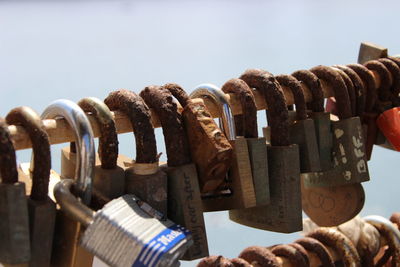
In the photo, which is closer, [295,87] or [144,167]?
[144,167]

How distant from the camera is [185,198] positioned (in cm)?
83

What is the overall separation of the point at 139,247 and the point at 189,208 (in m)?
0.14

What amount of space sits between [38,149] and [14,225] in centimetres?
8

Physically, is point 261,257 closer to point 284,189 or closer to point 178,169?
point 284,189

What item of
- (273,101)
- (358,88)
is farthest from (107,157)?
(358,88)

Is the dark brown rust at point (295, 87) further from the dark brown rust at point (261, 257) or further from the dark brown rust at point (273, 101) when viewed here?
the dark brown rust at point (261, 257)

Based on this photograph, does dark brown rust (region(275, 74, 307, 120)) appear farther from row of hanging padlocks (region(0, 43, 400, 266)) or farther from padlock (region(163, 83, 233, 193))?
padlock (region(163, 83, 233, 193))

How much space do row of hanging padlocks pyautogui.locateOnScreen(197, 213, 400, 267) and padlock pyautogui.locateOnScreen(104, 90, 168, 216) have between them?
11.3 inches

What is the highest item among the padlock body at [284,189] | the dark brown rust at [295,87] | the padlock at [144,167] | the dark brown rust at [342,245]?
the dark brown rust at [295,87]

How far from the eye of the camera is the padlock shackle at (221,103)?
0.91 meters

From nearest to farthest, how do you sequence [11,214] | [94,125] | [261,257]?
[11,214] < [94,125] < [261,257]

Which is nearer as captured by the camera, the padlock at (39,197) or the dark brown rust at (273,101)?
the padlock at (39,197)

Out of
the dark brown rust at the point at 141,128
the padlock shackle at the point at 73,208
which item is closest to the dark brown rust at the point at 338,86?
the dark brown rust at the point at 141,128

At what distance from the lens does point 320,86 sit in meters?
1.04
